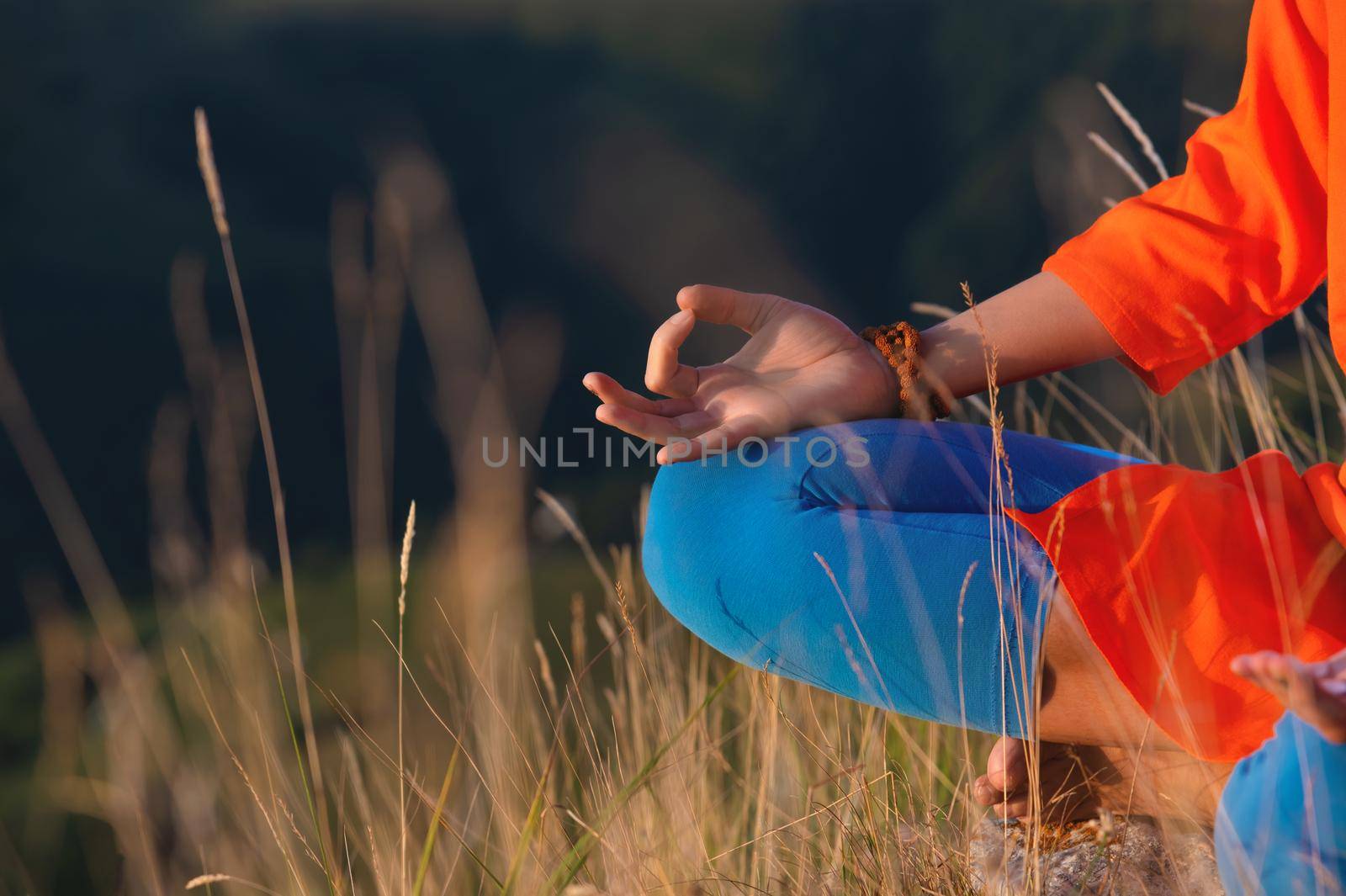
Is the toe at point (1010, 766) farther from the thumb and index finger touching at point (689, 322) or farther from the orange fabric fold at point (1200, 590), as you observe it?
the thumb and index finger touching at point (689, 322)

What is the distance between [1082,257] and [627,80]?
6171 mm

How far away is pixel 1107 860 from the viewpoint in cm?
100

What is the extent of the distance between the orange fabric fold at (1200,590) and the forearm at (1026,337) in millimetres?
214

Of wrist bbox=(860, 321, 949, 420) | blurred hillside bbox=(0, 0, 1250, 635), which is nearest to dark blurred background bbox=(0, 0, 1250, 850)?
blurred hillside bbox=(0, 0, 1250, 635)

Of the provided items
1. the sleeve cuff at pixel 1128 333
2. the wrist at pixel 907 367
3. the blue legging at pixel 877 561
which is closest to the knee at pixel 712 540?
the blue legging at pixel 877 561

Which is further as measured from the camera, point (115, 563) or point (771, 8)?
point (771, 8)

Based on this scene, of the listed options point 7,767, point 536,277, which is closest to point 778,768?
point 7,767

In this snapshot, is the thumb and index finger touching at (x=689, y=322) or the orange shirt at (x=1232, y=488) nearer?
the orange shirt at (x=1232, y=488)

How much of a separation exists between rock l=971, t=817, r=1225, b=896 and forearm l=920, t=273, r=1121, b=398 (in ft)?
1.33

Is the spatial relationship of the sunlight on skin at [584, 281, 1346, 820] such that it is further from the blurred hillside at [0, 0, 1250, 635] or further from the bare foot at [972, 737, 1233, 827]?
the blurred hillside at [0, 0, 1250, 635]

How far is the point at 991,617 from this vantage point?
86 cm

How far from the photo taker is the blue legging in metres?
0.86

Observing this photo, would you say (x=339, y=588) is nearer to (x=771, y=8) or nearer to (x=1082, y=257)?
(x=1082, y=257)

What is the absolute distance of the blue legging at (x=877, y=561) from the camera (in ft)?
2.82
